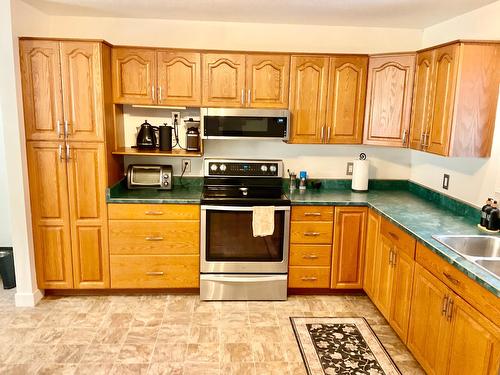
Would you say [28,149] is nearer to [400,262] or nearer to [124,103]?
[124,103]

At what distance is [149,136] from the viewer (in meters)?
3.59

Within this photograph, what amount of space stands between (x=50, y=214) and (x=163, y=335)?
1.35m

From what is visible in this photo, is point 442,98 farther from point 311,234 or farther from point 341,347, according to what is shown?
point 341,347

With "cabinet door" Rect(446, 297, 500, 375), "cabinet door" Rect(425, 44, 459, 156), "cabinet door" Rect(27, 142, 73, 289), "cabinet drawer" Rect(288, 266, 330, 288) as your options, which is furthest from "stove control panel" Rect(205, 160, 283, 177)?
"cabinet door" Rect(446, 297, 500, 375)

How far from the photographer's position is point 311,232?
3391 millimetres

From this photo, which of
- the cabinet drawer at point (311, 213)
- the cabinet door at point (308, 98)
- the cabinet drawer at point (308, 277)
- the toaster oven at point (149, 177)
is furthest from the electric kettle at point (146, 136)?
the cabinet drawer at point (308, 277)

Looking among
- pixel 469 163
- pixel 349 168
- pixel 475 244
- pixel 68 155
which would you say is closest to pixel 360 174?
pixel 349 168

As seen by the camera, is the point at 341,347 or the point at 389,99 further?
the point at 389,99

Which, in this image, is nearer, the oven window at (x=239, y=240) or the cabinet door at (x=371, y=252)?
the cabinet door at (x=371, y=252)

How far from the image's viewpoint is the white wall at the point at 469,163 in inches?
106

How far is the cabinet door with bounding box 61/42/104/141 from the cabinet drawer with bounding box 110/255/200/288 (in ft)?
3.42

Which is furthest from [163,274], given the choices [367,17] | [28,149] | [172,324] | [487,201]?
[367,17]

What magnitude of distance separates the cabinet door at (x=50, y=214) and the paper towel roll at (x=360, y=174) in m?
2.49

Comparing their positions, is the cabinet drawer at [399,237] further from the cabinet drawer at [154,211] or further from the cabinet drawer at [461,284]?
the cabinet drawer at [154,211]
